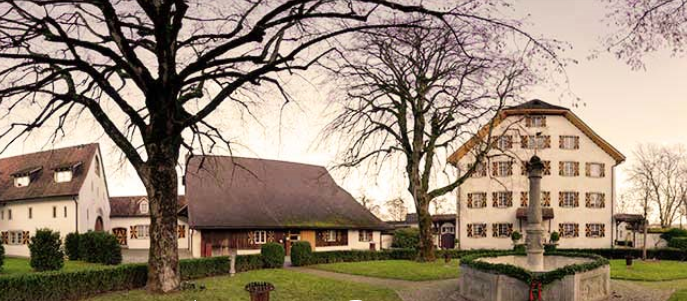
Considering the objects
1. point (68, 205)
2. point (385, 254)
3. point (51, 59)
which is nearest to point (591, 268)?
point (51, 59)

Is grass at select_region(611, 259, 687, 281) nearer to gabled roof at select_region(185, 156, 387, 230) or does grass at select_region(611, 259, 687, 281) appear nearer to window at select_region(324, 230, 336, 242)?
gabled roof at select_region(185, 156, 387, 230)

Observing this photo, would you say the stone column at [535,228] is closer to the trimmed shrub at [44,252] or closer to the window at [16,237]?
the trimmed shrub at [44,252]

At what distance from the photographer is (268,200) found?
40.5 metres

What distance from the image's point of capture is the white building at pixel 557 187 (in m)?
44.3

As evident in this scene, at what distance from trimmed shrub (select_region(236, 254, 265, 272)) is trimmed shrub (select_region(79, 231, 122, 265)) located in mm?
8913

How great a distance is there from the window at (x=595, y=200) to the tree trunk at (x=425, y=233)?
2020 centimetres

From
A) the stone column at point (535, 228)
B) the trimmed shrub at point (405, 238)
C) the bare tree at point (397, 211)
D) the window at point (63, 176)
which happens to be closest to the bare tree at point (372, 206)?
the bare tree at point (397, 211)

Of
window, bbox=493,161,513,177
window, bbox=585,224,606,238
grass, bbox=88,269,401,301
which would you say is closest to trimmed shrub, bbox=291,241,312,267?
grass, bbox=88,269,401,301

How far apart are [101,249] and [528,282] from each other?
80.5 ft

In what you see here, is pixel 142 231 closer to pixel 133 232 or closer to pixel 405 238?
pixel 133 232

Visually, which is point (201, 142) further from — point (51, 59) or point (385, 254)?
point (385, 254)

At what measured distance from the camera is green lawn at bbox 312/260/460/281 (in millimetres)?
23688

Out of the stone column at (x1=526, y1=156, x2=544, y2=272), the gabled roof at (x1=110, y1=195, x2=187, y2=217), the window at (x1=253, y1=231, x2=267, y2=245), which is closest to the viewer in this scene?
the stone column at (x1=526, y1=156, x2=544, y2=272)

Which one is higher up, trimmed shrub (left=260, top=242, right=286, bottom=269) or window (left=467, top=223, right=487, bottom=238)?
trimmed shrub (left=260, top=242, right=286, bottom=269)
